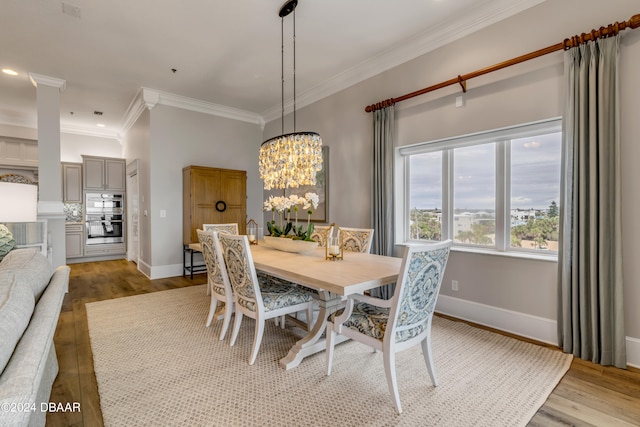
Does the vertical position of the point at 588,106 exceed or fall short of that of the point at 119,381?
it exceeds it

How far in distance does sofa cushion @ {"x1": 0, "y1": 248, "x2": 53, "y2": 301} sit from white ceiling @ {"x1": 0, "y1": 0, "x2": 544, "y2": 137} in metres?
2.31

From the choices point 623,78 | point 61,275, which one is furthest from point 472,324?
point 61,275

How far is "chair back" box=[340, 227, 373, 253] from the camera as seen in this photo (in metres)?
3.06

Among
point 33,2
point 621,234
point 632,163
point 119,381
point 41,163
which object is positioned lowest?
point 119,381

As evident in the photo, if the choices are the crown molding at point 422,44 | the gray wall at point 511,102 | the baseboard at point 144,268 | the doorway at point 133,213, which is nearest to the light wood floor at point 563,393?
the gray wall at point 511,102

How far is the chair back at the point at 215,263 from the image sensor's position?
8.21ft

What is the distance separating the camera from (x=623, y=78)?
2.17 metres

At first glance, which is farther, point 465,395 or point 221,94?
point 221,94

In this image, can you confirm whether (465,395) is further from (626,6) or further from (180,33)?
(180,33)

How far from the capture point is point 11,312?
1.00 meters

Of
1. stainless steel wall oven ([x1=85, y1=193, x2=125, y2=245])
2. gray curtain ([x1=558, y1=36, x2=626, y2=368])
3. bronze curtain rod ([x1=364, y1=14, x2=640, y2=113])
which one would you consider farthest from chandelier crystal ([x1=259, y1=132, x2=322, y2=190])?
stainless steel wall oven ([x1=85, y1=193, x2=125, y2=245])

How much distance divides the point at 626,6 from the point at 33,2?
4728 millimetres

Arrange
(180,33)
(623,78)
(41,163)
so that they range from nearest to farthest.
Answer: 1. (623,78)
2. (180,33)
3. (41,163)

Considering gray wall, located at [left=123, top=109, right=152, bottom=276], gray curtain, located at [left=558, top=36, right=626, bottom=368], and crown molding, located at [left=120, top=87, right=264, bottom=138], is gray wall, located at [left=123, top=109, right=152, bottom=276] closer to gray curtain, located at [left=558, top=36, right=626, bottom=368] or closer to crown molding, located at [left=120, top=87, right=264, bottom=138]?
crown molding, located at [left=120, top=87, right=264, bottom=138]
